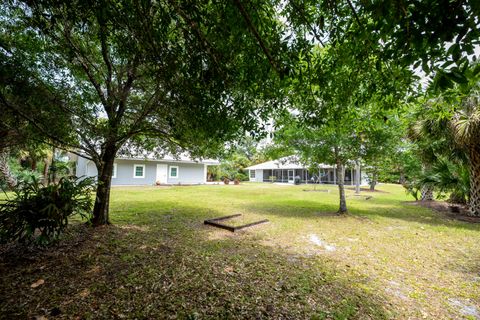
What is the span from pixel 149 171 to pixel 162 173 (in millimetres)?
1432

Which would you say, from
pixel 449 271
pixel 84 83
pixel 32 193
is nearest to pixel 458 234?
pixel 449 271

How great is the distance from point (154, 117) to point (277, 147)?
5577 mm

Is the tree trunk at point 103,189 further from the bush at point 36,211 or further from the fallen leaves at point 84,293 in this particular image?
the fallen leaves at point 84,293

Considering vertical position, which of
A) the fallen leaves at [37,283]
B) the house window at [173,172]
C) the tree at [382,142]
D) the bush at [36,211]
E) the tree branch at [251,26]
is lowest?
the fallen leaves at [37,283]

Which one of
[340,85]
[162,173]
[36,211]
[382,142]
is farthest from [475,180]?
[162,173]

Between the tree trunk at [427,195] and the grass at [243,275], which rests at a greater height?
the tree trunk at [427,195]

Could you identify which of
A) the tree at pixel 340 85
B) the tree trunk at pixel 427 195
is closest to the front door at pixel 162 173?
the tree at pixel 340 85

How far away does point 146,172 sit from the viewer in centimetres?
2291

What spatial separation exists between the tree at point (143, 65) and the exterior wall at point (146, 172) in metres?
16.4

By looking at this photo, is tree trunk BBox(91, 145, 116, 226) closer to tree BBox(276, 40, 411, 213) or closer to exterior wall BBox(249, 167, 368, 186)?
tree BBox(276, 40, 411, 213)

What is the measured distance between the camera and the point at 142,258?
4.29 m

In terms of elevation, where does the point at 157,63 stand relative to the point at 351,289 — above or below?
above

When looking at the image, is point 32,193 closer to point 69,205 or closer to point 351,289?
point 69,205

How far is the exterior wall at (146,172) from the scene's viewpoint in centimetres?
2075
